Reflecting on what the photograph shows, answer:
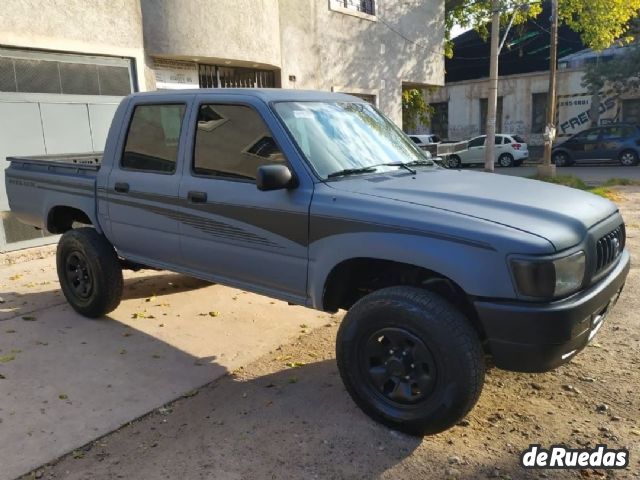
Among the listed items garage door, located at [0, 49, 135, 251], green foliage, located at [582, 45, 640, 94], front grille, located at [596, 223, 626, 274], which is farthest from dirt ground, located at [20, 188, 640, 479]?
green foliage, located at [582, 45, 640, 94]

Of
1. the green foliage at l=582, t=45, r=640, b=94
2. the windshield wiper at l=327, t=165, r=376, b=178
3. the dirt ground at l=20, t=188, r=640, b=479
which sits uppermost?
the green foliage at l=582, t=45, r=640, b=94

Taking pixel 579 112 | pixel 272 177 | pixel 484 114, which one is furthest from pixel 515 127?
pixel 272 177

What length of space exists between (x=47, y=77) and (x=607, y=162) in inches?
843

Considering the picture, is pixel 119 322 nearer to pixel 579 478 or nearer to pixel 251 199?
pixel 251 199

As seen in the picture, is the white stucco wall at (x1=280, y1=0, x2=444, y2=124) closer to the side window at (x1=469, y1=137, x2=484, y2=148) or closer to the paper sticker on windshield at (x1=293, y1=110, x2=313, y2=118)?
the side window at (x1=469, y1=137, x2=484, y2=148)

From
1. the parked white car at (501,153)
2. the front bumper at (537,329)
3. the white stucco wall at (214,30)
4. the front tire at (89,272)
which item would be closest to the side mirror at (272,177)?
the front bumper at (537,329)

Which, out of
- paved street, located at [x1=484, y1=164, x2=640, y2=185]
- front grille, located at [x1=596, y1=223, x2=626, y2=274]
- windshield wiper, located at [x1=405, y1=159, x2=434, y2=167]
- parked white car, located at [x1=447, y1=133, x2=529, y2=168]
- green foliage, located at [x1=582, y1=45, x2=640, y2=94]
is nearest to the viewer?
front grille, located at [x1=596, y1=223, x2=626, y2=274]

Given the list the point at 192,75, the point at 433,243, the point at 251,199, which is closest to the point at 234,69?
the point at 192,75

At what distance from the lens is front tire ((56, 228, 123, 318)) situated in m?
4.77

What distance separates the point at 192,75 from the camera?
34.3 feet

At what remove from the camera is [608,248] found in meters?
3.18

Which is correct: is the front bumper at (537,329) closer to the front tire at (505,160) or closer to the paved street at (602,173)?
the paved street at (602,173)

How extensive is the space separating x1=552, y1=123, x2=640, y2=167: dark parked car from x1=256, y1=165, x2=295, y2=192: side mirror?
21653mm

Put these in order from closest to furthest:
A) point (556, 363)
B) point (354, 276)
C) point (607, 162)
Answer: point (556, 363)
point (354, 276)
point (607, 162)
